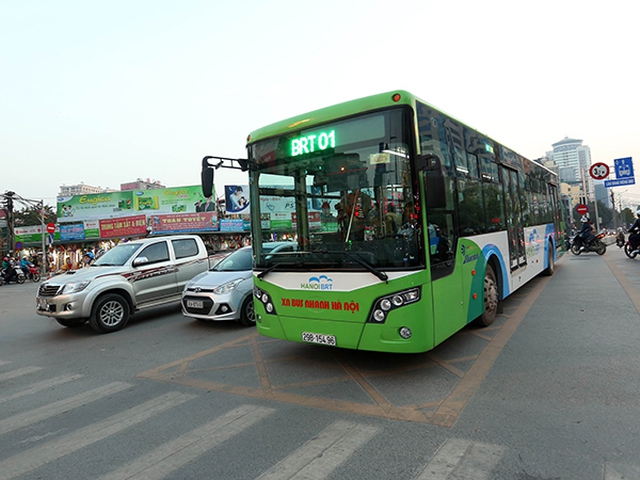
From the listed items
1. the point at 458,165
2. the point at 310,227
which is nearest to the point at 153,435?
the point at 310,227

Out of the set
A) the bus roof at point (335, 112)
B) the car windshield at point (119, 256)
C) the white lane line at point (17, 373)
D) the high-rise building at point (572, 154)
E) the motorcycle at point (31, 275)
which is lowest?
the white lane line at point (17, 373)

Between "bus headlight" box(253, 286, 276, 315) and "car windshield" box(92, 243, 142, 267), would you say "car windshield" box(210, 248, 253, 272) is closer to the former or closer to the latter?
"car windshield" box(92, 243, 142, 267)

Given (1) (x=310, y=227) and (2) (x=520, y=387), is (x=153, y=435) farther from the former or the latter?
(2) (x=520, y=387)

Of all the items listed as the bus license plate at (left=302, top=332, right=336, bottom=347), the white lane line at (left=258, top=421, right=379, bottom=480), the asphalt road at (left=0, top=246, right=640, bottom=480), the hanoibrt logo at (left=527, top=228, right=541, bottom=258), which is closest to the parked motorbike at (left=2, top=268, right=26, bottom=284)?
the asphalt road at (left=0, top=246, right=640, bottom=480)

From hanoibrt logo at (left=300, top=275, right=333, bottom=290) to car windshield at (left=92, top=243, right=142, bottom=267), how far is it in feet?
19.6

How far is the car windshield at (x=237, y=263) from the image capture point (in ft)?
29.3

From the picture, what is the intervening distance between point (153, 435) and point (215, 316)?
4218mm

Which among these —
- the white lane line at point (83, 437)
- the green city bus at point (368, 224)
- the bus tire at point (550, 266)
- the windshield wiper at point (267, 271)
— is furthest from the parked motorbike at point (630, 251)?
the white lane line at point (83, 437)

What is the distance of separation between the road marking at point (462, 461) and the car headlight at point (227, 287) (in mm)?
5502

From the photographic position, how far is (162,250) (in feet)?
32.5

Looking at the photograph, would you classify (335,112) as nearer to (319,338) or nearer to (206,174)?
(206,174)

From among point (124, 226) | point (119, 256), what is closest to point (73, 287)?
point (119, 256)

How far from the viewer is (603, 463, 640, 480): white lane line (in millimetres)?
2729

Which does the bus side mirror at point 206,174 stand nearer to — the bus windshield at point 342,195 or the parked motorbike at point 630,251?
the bus windshield at point 342,195
